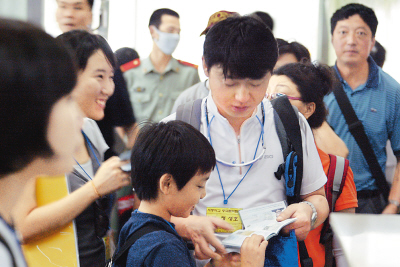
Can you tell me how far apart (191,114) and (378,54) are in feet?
6.79

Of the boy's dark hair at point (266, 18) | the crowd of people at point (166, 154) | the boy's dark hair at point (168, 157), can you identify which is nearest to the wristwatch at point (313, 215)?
the crowd of people at point (166, 154)

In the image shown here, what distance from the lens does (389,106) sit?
8.68ft

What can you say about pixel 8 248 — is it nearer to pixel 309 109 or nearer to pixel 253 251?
A: pixel 253 251

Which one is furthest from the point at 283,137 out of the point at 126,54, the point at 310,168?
the point at 126,54

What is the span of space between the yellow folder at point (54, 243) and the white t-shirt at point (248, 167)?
0.46 metres

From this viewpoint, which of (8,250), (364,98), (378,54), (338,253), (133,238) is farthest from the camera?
(378,54)

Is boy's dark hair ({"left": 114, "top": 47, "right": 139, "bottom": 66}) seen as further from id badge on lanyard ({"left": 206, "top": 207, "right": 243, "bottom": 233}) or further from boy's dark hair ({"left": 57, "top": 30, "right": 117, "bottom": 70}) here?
id badge on lanyard ({"left": 206, "top": 207, "right": 243, "bottom": 233})

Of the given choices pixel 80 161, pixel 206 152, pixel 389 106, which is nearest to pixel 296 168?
pixel 206 152

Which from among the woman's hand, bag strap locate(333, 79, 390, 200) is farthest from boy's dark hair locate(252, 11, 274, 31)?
the woman's hand

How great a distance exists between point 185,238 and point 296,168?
0.48m

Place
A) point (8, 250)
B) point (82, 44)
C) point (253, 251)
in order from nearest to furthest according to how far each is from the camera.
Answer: point (8, 250) < point (253, 251) < point (82, 44)

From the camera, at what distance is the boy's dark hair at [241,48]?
58.2 inches

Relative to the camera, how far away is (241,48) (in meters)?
1.47

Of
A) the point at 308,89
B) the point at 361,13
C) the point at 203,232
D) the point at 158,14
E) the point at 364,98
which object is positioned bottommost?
the point at 203,232
